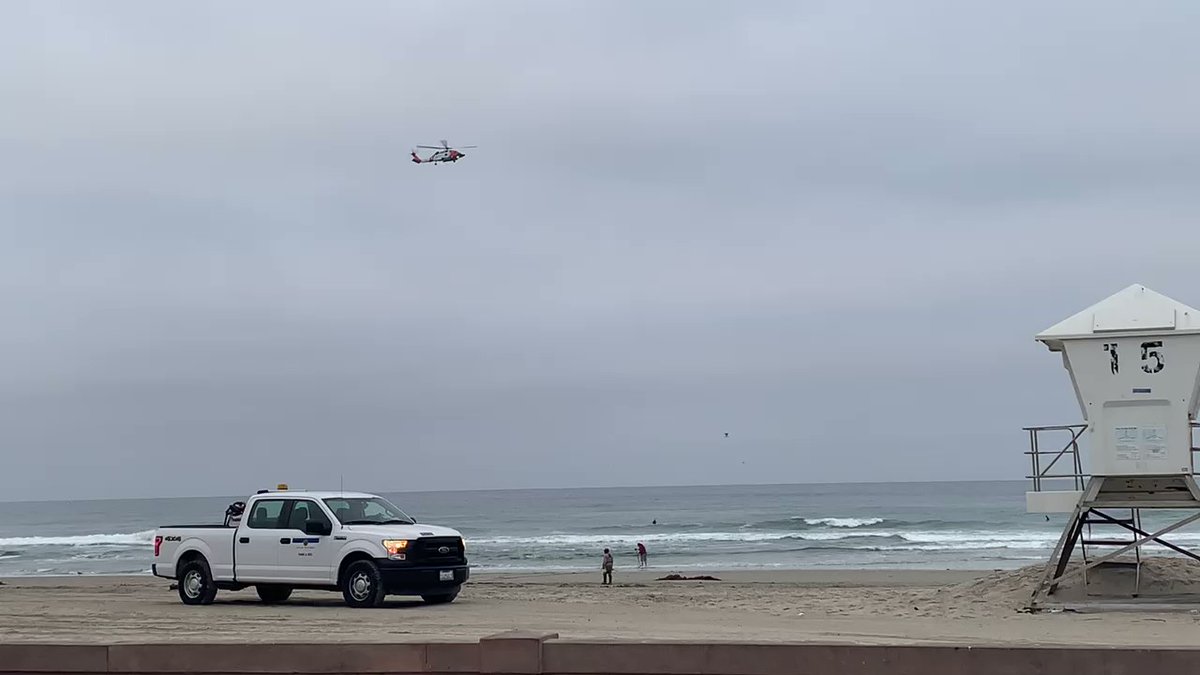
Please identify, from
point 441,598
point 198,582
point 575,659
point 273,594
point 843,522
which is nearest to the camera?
point 575,659

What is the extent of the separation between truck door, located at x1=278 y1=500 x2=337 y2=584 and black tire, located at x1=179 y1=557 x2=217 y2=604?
1.44 m

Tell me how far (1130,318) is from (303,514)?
12671 mm

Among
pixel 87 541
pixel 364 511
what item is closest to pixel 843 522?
pixel 87 541

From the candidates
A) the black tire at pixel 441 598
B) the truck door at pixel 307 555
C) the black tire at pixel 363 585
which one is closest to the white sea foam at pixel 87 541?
the black tire at pixel 441 598

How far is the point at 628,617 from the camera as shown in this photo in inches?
712

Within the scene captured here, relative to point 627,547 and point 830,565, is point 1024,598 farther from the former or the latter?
point 627,547

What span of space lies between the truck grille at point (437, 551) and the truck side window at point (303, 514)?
5.10ft

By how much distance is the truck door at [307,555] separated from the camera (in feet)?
62.6

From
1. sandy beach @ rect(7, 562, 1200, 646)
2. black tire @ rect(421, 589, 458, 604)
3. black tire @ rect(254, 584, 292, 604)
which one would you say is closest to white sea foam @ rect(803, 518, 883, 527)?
sandy beach @ rect(7, 562, 1200, 646)

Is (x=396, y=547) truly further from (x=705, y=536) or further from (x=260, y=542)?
(x=705, y=536)

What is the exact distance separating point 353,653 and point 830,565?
36235 millimetres

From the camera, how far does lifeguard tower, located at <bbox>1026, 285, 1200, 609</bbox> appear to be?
17250 millimetres

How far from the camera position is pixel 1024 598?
19.3 m

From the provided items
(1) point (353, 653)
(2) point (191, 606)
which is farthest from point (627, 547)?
(1) point (353, 653)
